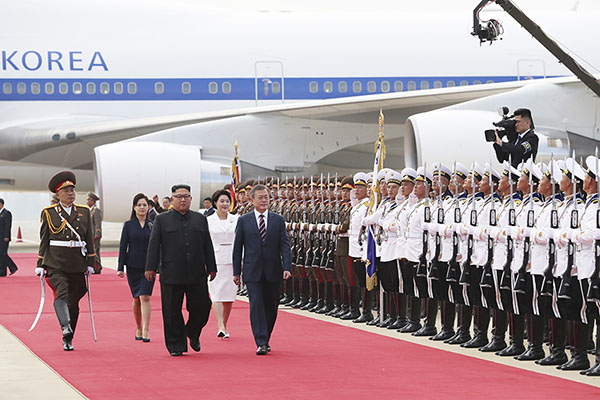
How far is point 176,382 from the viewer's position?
6.24 meters

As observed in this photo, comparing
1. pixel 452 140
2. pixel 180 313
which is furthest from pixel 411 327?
pixel 452 140

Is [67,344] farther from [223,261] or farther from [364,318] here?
[364,318]

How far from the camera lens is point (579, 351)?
6.69 m

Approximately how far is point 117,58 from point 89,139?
142 centimetres

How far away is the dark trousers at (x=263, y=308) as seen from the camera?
7.54 m

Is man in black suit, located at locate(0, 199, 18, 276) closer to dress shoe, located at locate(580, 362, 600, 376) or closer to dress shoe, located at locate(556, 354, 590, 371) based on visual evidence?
dress shoe, located at locate(556, 354, 590, 371)

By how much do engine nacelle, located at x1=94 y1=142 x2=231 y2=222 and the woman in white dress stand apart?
22.7ft

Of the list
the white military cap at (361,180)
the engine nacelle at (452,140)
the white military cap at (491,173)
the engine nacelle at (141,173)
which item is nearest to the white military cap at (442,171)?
the white military cap at (491,173)

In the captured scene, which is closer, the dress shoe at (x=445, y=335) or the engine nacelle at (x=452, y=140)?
the dress shoe at (x=445, y=335)

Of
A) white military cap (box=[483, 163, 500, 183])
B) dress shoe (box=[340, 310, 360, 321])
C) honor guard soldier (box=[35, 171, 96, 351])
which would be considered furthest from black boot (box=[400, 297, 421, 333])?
honor guard soldier (box=[35, 171, 96, 351])

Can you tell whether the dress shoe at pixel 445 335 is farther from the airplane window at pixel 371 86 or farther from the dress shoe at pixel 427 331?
the airplane window at pixel 371 86

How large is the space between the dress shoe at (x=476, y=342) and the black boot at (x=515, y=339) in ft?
1.31

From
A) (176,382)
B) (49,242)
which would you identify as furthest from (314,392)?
(49,242)

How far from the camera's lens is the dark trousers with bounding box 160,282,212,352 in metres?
7.50
